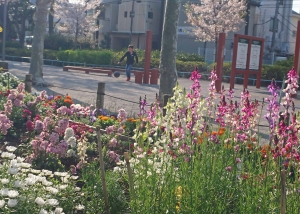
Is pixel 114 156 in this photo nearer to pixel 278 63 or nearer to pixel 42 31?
pixel 42 31

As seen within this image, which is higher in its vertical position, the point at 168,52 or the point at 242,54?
the point at 242,54

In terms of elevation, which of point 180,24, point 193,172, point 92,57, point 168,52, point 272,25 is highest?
point 272,25

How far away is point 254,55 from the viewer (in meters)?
21.4

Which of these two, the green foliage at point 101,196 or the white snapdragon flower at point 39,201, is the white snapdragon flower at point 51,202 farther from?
the green foliage at point 101,196

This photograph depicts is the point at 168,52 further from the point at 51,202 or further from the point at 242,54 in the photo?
the point at 51,202

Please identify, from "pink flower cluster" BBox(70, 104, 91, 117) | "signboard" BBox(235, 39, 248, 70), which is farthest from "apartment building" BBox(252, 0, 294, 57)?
"pink flower cluster" BBox(70, 104, 91, 117)

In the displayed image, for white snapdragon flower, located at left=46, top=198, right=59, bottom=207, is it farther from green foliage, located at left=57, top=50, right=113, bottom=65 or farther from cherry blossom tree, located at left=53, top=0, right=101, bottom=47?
cherry blossom tree, located at left=53, top=0, right=101, bottom=47

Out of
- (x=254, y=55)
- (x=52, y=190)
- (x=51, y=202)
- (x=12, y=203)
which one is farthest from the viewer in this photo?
(x=254, y=55)

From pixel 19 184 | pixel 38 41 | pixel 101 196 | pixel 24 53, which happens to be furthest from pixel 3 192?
pixel 24 53

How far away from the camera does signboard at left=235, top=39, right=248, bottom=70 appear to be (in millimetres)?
20656

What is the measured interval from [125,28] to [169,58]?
41.4 metres

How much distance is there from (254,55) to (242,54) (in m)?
0.82

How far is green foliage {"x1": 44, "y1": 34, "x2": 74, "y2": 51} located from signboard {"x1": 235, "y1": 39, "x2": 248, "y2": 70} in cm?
2745

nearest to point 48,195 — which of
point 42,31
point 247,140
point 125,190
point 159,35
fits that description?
point 125,190
